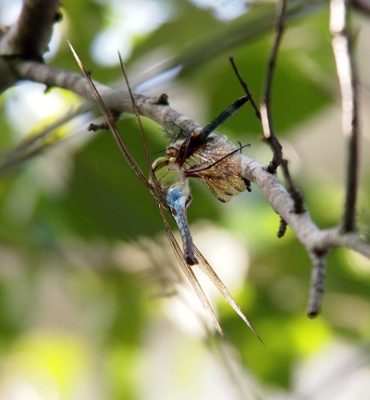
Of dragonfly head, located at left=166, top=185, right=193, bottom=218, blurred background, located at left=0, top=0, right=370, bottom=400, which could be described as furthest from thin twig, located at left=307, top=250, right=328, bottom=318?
blurred background, located at left=0, top=0, right=370, bottom=400

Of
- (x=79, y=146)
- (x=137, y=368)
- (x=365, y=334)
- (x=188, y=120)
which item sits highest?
(x=79, y=146)

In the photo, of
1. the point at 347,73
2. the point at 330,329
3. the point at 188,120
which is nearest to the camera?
the point at 347,73

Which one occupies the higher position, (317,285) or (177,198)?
(177,198)

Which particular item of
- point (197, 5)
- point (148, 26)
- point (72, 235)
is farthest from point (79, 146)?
point (197, 5)

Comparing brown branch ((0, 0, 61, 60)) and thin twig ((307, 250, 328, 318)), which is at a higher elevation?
brown branch ((0, 0, 61, 60))

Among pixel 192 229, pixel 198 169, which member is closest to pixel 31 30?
pixel 198 169

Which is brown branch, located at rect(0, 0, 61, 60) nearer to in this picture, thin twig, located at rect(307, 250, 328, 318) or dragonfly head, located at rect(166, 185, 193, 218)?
dragonfly head, located at rect(166, 185, 193, 218)

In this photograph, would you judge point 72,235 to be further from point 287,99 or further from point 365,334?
point 365,334

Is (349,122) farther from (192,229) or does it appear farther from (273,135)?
(192,229)
